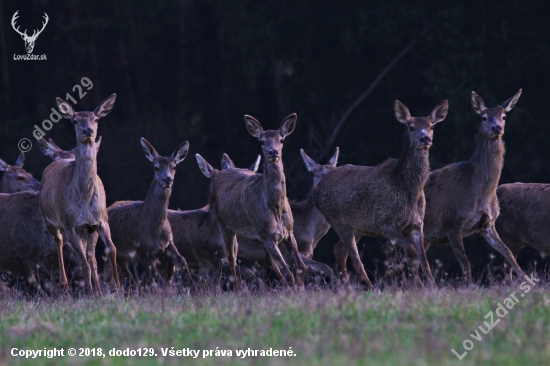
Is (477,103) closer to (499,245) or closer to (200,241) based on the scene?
(499,245)

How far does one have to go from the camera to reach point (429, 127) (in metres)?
12.8

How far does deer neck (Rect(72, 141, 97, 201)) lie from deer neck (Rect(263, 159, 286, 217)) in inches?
89.7

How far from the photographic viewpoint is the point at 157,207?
14.8 m

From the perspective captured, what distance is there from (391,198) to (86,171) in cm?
399

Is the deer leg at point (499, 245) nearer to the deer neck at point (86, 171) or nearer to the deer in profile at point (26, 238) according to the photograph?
the deer neck at point (86, 171)

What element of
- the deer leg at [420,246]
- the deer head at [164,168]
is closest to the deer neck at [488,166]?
the deer leg at [420,246]

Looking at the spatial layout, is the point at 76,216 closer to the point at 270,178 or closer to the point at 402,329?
the point at 270,178

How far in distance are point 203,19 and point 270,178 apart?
15622mm

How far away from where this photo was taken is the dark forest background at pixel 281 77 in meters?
20.0

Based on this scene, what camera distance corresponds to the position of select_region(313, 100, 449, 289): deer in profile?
1256cm

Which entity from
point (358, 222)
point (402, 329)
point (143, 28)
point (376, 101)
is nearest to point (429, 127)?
point (358, 222)

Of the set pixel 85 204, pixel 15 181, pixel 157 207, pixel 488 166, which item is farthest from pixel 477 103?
Result: pixel 15 181

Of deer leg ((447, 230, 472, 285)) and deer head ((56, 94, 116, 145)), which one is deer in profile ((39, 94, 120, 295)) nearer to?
deer head ((56, 94, 116, 145))

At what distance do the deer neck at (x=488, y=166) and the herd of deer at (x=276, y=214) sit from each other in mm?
16
